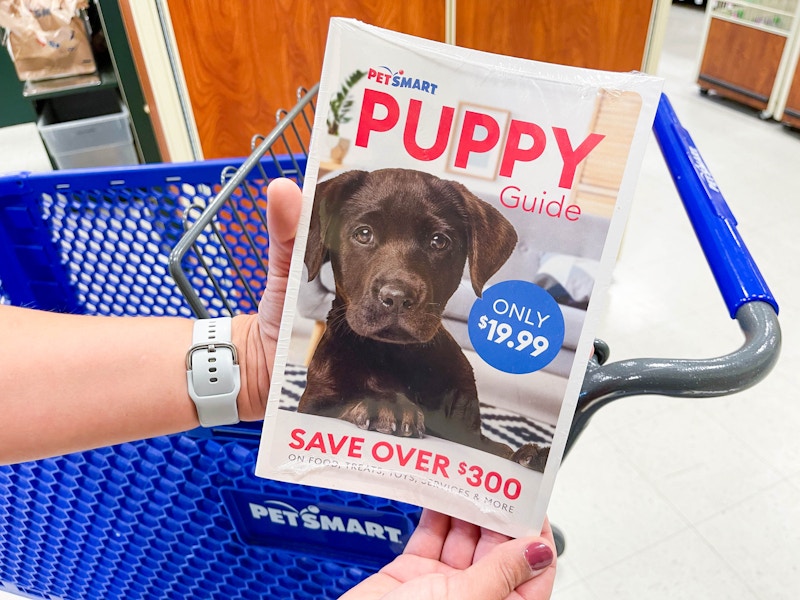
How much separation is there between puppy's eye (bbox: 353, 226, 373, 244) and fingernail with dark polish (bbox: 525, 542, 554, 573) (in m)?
0.27

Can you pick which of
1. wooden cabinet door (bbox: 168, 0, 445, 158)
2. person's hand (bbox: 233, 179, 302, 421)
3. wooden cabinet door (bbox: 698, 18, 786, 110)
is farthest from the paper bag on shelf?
wooden cabinet door (bbox: 698, 18, 786, 110)

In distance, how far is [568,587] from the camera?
3.89ft

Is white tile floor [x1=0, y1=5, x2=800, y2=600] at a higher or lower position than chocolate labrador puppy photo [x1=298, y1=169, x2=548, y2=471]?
lower

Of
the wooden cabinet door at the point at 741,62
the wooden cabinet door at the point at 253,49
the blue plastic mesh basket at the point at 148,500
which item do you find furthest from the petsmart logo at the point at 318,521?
the wooden cabinet door at the point at 741,62

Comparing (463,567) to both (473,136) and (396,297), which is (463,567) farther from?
(473,136)

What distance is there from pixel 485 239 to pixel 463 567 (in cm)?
29

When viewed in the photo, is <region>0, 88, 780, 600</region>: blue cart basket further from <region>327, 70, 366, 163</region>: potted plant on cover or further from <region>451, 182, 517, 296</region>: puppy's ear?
<region>327, 70, 366, 163</region>: potted plant on cover

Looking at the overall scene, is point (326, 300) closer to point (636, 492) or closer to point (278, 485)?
point (278, 485)

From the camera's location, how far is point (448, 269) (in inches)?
18.8

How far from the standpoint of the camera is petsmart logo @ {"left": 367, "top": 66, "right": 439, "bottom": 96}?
0.45 meters

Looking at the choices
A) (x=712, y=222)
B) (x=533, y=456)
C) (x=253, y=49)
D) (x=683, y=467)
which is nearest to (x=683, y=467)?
(x=683, y=467)

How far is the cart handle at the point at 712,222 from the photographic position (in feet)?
1.62

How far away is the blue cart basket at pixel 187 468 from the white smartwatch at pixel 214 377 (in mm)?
48

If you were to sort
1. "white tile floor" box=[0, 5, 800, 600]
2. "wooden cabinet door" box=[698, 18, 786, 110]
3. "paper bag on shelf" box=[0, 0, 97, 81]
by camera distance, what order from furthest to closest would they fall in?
"wooden cabinet door" box=[698, 18, 786, 110], "paper bag on shelf" box=[0, 0, 97, 81], "white tile floor" box=[0, 5, 800, 600]
